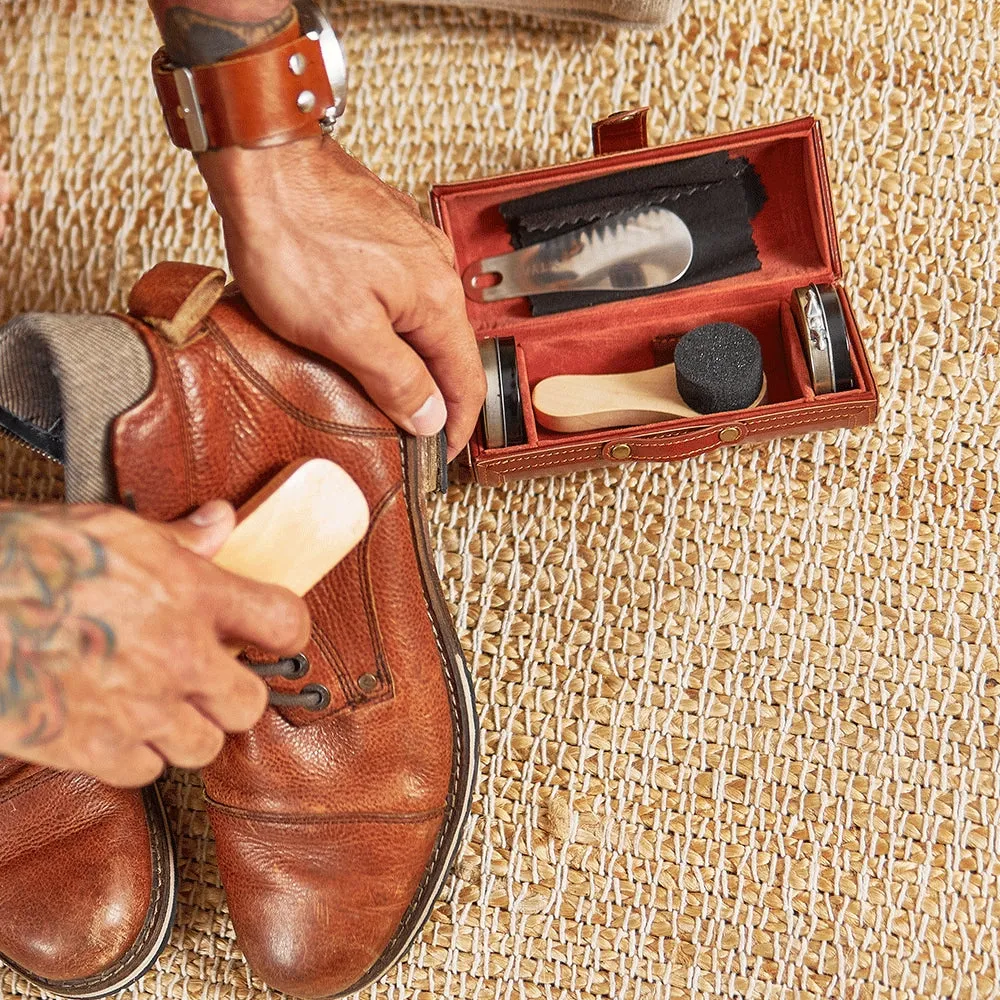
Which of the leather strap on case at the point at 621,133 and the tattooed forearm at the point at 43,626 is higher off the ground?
the leather strap on case at the point at 621,133

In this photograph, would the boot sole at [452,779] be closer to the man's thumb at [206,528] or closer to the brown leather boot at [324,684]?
the brown leather boot at [324,684]

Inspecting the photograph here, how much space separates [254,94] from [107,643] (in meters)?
0.34

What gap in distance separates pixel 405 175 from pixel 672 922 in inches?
27.4

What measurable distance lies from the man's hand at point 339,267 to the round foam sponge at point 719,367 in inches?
7.9

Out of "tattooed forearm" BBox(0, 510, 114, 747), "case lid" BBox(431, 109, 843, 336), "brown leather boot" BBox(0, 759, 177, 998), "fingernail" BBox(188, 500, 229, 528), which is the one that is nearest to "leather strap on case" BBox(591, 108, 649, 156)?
"case lid" BBox(431, 109, 843, 336)

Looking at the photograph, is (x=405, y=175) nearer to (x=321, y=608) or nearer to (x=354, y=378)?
(x=354, y=378)

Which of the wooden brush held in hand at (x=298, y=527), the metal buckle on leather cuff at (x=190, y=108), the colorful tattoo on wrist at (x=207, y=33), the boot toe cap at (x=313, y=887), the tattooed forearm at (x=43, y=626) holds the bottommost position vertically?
the boot toe cap at (x=313, y=887)

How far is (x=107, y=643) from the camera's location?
469 millimetres

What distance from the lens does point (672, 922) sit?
804mm

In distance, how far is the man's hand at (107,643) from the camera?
1.54ft

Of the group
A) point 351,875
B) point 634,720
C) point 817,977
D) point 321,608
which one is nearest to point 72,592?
point 321,608

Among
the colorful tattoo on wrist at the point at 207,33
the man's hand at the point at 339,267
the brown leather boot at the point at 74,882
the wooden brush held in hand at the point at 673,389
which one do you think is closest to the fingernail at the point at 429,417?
the man's hand at the point at 339,267

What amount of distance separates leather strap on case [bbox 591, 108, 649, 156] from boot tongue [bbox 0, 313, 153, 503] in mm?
430

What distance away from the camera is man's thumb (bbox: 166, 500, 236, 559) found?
57 centimetres
